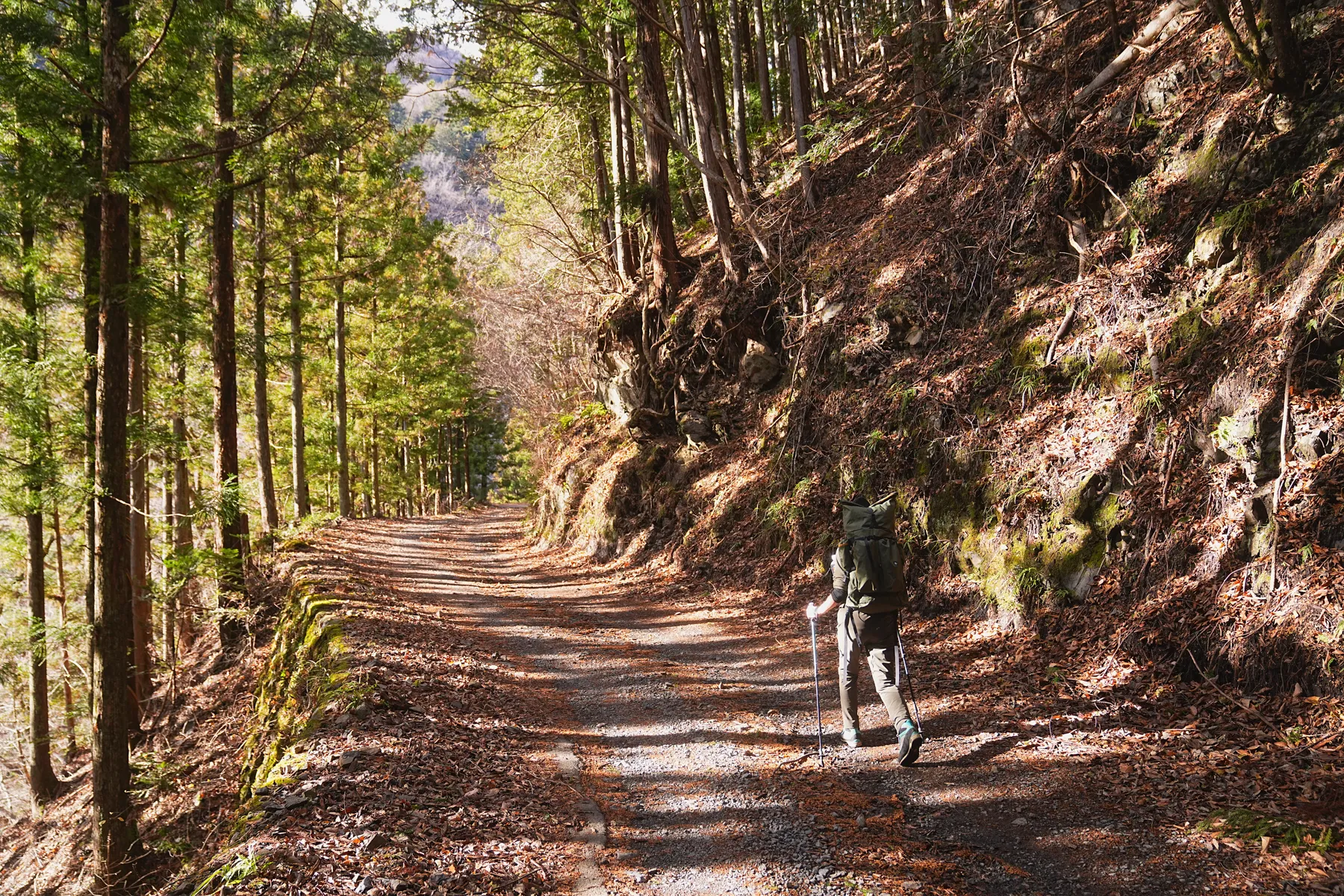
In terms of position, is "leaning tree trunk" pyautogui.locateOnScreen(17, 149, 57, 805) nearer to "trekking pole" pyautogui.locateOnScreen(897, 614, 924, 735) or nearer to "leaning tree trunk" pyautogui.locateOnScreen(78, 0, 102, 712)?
"leaning tree trunk" pyautogui.locateOnScreen(78, 0, 102, 712)

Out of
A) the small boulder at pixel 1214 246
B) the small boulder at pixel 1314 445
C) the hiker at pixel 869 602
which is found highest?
the small boulder at pixel 1214 246

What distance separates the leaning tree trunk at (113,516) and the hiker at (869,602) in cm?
716

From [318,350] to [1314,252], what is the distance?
2502 centimetres

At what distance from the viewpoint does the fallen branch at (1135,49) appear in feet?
28.4

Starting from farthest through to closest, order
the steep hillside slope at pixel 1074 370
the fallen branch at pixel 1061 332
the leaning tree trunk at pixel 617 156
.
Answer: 1. the leaning tree trunk at pixel 617 156
2. the fallen branch at pixel 1061 332
3. the steep hillside slope at pixel 1074 370

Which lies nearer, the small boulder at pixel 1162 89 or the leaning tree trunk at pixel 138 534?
the small boulder at pixel 1162 89

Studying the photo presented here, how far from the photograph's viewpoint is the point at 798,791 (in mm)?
4992

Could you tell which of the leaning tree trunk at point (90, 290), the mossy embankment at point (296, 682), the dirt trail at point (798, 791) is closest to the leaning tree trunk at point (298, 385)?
the leaning tree trunk at point (90, 290)

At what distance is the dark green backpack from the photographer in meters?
5.32

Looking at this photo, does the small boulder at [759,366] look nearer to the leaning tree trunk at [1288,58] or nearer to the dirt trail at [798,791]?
the dirt trail at [798,791]

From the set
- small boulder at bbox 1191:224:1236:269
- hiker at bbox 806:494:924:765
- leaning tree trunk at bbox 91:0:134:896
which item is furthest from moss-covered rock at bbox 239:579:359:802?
small boulder at bbox 1191:224:1236:269

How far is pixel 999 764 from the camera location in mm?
5004

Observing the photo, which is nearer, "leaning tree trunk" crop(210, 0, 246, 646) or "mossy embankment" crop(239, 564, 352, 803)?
"mossy embankment" crop(239, 564, 352, 803)

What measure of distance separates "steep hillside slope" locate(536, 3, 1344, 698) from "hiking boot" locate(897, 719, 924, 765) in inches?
77.0
